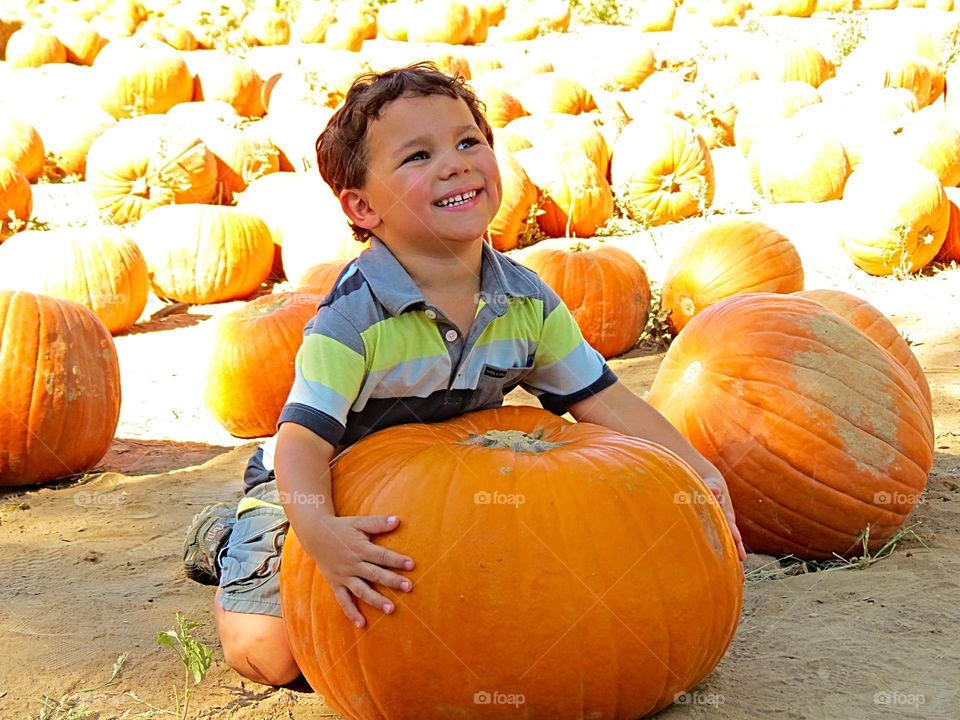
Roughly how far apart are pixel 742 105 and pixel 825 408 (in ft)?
27.7

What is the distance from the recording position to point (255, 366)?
495cm

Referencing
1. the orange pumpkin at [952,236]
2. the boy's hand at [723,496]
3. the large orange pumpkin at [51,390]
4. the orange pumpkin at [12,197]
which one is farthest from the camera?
the orange pumpkin at [12,197]

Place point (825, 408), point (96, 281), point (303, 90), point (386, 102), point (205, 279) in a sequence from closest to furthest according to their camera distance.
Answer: point (386, 102) < point (825, 408) < point (96, 281) < point (205, 279) < point (303, 90)

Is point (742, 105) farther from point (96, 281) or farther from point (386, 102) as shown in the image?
point (386, 102)

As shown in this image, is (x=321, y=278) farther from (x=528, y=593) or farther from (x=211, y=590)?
(x=528, y=593)

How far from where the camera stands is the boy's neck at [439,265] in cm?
250

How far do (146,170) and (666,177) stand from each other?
4087 mm

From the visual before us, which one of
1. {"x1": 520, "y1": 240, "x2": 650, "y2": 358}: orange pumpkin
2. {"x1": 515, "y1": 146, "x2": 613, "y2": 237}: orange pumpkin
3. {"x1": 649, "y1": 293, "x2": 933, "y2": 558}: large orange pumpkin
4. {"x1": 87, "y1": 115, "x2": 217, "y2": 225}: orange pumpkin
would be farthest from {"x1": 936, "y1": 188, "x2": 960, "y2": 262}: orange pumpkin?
{"x1": 87, "y1": 115, "x2": 217, "y2": 225}: orange pumpkin

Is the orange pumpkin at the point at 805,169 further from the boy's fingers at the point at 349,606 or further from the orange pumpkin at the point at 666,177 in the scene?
the boy's fingers at the point at 349,606

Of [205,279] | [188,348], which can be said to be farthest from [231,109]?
[188,348]

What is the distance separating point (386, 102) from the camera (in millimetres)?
2479

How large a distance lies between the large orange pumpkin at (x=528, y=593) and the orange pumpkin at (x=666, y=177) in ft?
20.4

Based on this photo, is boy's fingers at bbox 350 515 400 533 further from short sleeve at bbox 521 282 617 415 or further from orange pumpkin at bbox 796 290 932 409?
orange pumpkin at bbox 796 290 932 409

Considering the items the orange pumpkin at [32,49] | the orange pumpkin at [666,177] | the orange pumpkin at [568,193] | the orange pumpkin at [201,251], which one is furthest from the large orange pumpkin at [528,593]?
the orange pumpkin at [32,49]
